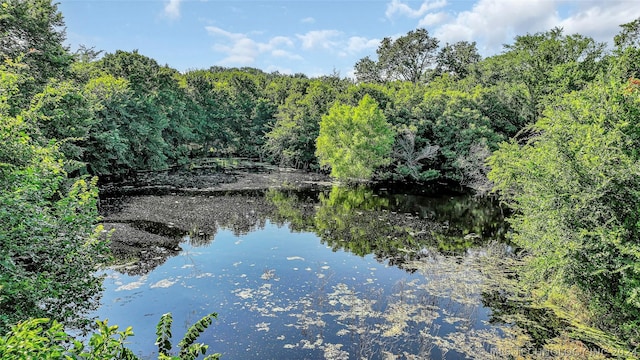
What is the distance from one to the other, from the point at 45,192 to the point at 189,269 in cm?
796

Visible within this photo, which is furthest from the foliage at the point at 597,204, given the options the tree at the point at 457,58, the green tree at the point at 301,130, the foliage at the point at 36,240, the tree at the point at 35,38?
the tree at the point at 457,58

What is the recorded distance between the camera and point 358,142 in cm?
3250

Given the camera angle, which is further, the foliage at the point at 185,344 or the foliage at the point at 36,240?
the foliage at the point at 36,240

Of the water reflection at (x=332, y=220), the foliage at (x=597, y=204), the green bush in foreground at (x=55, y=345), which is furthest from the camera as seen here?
the water reflection at (x=332, y=220)

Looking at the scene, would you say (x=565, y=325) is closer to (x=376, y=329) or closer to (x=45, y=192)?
(x=376, y=329)

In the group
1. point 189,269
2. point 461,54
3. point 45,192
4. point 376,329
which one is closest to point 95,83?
point 189,269

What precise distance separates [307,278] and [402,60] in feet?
191

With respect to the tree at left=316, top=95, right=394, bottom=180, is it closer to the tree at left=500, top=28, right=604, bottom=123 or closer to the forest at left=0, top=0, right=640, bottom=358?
the forest at left=0, top=0, right=640, bottom=358

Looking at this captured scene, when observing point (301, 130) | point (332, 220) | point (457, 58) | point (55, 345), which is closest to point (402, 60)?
point (457, 58)

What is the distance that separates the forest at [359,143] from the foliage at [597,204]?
0.15ft

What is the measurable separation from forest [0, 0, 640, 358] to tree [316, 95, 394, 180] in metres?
0.13

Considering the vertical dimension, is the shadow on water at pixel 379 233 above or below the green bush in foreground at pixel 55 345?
below

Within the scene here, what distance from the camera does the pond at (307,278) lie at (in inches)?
391

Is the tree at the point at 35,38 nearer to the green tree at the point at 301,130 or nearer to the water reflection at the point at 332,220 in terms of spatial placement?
the water reflection at the point at 332,220
